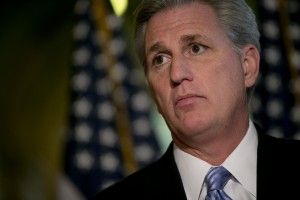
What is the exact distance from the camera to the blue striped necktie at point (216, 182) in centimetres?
118

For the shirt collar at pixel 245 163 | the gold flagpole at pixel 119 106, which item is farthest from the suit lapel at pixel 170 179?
the gold flagpole at pixel 119 106

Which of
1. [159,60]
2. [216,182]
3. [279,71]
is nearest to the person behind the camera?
[216,182]

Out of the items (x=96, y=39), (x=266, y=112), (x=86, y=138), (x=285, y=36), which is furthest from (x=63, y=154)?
(x=285, y=36)

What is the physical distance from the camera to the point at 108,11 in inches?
105

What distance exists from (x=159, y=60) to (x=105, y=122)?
129cm

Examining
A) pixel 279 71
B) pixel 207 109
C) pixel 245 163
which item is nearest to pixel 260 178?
pixel 245 163

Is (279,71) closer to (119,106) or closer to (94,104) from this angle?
(119,106)

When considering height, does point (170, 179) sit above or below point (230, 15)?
below

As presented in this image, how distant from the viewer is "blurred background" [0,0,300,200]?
252cm

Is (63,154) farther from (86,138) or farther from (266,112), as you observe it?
(266,112)

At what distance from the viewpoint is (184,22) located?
4.23 ft

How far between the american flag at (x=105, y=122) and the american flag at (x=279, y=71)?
537 mm

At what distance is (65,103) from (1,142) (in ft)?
1.46

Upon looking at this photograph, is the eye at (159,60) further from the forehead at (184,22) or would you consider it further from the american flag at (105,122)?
the american flag at (105,122)
